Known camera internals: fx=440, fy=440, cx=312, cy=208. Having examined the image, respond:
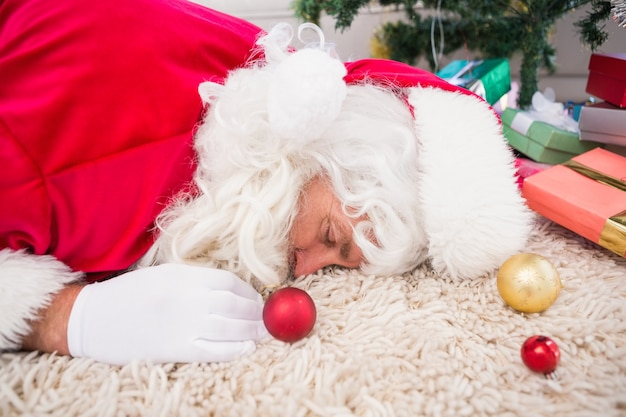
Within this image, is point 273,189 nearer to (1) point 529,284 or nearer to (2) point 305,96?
(2) point 305,96

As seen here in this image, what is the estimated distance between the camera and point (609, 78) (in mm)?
1144

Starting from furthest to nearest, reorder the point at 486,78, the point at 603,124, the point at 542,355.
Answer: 1. the point at 486,78
2. the point at 603,124
3. the point at 542,355

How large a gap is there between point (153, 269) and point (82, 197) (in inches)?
6.9

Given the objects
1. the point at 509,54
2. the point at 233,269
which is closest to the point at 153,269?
the point at 233,269

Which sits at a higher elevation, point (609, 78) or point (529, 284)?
point (609, 78)

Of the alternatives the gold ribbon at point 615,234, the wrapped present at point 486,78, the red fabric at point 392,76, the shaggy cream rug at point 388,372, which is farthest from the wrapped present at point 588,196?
the wrapped present at point 486,78

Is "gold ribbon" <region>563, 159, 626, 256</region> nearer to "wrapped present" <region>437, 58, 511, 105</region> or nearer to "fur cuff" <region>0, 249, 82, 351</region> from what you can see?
"wrapped present" <region>437, 58, 511, 105</region>

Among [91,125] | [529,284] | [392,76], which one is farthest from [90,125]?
[529,284]

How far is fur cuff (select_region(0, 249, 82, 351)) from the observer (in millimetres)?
635

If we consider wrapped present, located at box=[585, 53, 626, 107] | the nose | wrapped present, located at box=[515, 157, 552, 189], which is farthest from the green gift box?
the nose

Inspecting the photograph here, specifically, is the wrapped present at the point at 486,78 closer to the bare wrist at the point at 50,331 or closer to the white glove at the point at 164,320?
the white glove at the point at 164,320

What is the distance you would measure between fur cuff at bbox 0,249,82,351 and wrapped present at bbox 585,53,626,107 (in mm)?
1283

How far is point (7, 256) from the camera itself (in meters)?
0.69

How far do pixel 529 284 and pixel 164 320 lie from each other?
553 millimetres
